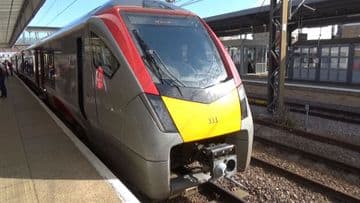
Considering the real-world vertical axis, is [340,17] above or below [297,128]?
above

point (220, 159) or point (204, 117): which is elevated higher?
point (204, 117)

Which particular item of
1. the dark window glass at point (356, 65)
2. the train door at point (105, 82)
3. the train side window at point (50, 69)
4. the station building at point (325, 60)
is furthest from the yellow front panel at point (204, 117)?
the dark window glass at point (356, 65)

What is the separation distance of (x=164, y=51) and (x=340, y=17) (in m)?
17.2

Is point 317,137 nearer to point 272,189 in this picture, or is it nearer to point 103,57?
point 272,189

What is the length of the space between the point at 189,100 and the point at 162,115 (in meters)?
0.42

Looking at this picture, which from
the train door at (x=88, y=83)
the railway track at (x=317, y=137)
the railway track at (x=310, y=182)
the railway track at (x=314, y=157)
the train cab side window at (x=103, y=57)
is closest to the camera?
the train cab side window at (x=103, y=57)

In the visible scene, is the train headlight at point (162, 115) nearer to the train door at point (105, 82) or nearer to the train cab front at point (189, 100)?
Answer: the train cab front at point (189, 100)

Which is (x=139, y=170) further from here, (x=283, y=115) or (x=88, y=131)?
(x=283, y=115)

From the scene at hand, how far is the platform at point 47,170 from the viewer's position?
14.0 ft

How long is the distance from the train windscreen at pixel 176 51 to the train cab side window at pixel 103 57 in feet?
1.33

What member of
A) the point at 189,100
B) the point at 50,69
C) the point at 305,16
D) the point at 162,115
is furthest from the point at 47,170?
the point at 305,16

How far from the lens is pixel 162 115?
169 inches

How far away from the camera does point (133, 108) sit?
4.39 meters

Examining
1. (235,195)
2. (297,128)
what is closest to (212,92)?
(235,195)
